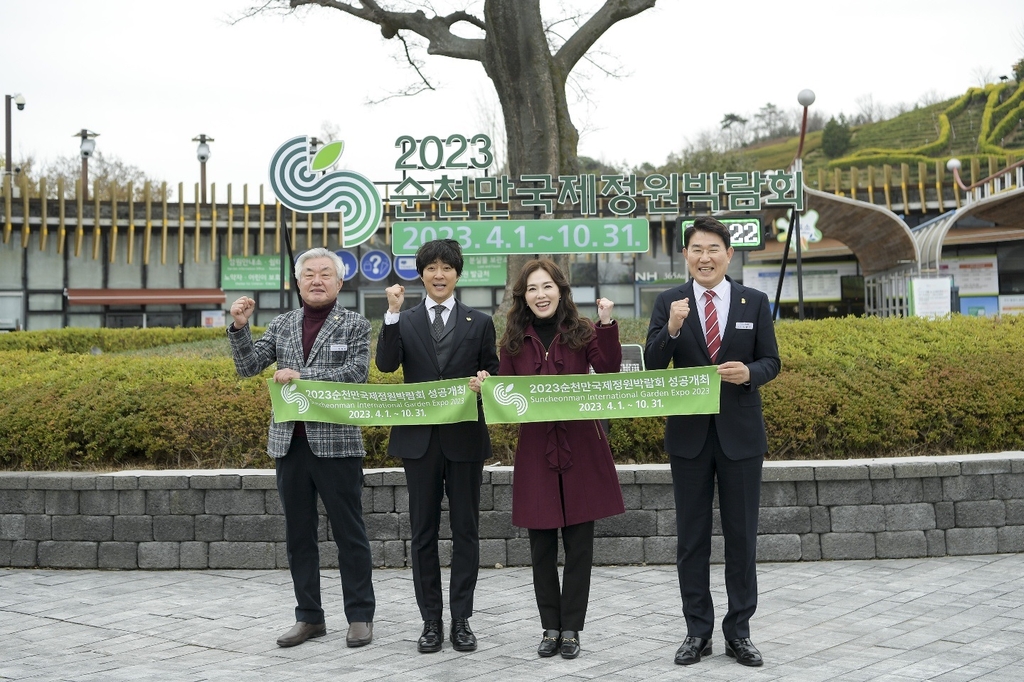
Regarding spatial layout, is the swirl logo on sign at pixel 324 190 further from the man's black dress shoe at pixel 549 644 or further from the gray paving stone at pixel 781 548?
the man's black dress shoe at pixel 549 644

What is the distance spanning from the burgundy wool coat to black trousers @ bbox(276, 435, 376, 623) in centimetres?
91

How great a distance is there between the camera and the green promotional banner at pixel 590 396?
4977 millimetres

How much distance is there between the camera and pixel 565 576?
5.02 m

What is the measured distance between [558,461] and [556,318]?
737mm

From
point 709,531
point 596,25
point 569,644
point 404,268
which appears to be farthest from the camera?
point 404,268

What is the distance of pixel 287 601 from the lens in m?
6.15

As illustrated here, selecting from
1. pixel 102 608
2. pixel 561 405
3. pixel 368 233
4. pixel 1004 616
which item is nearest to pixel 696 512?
pixel 561 405

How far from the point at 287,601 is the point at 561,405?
234cm

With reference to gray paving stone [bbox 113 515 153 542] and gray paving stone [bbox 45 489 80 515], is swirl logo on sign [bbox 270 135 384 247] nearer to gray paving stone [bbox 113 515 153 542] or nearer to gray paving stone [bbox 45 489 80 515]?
gray paving stone [bbox 45 489 80 515]

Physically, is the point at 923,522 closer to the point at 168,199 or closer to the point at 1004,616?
the point at 1004,616

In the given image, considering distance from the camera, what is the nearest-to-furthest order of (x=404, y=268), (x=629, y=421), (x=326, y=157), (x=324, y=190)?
(x=629, y=421) < (x=324, y=190) < (x=326, y=157) < (x=404, y=268)

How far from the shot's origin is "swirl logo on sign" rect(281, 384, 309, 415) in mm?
5277

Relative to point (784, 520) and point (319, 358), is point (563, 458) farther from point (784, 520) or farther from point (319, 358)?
point (784, 520)

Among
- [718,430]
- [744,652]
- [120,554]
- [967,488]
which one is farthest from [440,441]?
[967,488]
